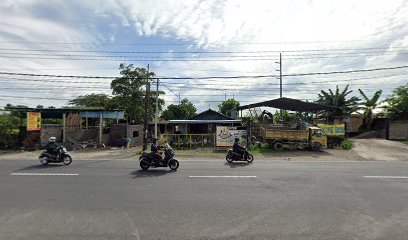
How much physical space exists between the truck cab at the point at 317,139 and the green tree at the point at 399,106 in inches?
660

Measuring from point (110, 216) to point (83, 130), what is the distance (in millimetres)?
23561

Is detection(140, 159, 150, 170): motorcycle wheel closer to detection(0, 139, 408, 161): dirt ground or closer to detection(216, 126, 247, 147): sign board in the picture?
detection(0, 139, 408, 161): dirt ground

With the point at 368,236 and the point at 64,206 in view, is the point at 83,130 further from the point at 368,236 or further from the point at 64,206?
the point at 368,236

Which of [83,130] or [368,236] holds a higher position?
[83,130]

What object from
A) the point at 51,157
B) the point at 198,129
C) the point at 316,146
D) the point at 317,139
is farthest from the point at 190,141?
the point at 198,129

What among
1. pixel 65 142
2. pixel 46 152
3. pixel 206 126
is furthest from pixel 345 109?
pixel 46 152

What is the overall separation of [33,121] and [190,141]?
13.0m

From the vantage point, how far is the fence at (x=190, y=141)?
2567 centimetres

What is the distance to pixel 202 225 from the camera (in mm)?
6129

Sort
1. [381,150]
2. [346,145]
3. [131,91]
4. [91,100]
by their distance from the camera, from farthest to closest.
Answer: [91,100] → [131,91] → [346,145] → [381,150]

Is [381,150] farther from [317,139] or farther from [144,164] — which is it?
[144,164]


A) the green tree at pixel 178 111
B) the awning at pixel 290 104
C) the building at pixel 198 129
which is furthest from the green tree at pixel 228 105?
the awning at pixel 290 104

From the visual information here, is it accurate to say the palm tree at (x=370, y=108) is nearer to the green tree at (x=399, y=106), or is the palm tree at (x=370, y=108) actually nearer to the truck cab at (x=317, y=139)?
the green tree at (x=399, y=106)

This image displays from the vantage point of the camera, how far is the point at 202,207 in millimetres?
7434
